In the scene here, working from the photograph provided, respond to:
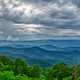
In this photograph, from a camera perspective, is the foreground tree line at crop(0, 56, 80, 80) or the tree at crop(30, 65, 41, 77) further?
the tree at crop(30, 65, 41, 77)

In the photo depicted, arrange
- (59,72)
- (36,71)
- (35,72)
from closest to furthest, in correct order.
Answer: (59,72) < (35,72) < (36,71)

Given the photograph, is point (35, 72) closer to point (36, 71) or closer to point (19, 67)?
point (36, 71)

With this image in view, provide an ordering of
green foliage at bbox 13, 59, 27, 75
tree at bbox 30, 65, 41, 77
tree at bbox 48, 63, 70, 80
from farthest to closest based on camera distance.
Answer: tree at bbox 30, 65, 41, 77, green foliage at bbox 13, 59, 27, 75, tree at bbox 48, 63, 70, 80

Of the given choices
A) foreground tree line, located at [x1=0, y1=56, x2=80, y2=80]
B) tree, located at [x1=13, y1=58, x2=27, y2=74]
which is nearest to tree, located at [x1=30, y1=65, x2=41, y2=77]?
foreground tree line, located at [x1=0, y1=56, x2=80, y2=80]

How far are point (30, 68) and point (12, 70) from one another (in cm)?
140

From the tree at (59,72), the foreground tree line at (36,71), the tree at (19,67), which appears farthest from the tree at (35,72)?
the tree at (59,72)

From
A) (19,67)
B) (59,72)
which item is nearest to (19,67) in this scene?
(19,67)

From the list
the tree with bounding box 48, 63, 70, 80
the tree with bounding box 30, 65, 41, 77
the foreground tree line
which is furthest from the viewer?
the tree with bounding box 30, 65, 41, 77

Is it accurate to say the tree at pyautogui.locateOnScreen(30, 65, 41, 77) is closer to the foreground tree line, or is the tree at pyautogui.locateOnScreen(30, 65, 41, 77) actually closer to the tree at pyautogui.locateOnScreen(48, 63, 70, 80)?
the foreground tree line

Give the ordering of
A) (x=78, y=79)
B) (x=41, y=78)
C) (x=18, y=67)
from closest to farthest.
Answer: (x=78, y=79), (x=41, y=78), (x=18, y=67)

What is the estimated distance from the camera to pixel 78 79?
17328 mm

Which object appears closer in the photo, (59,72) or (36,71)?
(59,72)

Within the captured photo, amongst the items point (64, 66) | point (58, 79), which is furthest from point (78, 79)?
point (64, 66)

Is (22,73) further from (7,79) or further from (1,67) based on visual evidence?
(7,79)
